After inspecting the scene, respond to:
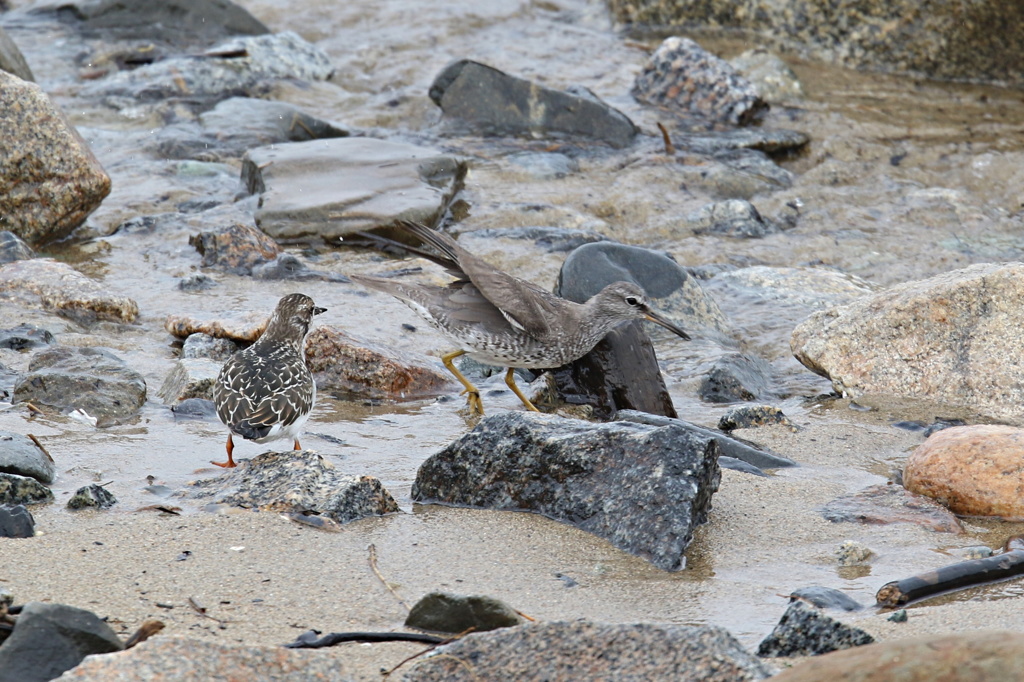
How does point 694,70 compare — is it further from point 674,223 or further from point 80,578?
point 80,578

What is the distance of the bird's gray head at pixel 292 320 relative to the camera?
677 centimetres

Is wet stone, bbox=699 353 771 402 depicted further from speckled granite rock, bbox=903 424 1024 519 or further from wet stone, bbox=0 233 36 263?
wet stone, bbox=0 233 36 263

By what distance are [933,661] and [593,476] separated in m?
2.31

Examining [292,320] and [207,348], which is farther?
[207,348]

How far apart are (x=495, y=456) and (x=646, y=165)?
24.4ft

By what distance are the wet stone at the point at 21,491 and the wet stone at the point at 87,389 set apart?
1246 millimetres

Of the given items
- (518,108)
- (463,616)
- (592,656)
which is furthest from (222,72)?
(592,656)

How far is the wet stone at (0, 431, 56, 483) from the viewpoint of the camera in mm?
5215

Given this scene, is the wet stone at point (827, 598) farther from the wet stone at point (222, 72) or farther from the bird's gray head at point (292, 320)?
the wet stone at point (222, 72)

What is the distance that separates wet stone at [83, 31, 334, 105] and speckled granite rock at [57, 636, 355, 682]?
11408 millimetres

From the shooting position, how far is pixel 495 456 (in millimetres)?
5312

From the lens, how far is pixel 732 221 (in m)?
11.0

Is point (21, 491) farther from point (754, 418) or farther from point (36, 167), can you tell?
point (36, 167)

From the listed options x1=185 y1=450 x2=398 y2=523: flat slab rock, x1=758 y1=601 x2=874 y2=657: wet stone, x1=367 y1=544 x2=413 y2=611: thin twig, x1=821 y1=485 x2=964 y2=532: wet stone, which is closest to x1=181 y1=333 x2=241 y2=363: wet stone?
x1=185 y1=450 x2=398 y2=523: flat slab rock
